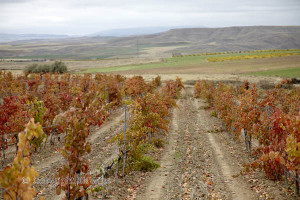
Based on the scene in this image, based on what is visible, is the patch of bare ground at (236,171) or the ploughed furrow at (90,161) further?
the ploughed furrow at (90,161)

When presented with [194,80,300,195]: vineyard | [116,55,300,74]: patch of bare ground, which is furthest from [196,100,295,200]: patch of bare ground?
[116,55,300,74]: patch of bare ground

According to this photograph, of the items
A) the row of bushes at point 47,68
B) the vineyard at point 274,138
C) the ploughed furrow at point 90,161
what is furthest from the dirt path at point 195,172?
the row of bushes at point 47,68

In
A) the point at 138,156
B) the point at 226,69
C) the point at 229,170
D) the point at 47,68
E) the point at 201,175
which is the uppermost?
the point at 47,68

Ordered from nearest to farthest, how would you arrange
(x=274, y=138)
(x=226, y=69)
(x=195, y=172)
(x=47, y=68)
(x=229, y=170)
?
(x=274, y=138)
(x=195, y=172)
(x=229, y=170)
(x=47, y=68)
(x=226, y=69)

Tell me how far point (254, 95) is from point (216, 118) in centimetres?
881

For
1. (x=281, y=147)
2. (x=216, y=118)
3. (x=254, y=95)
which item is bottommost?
(x=216, y=118)

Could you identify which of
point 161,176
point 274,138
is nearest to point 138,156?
point 161,176

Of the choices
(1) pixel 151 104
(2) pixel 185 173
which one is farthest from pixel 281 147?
(1) pixel 151 104

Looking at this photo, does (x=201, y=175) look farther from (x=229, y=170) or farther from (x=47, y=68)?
(x=47, y=68)

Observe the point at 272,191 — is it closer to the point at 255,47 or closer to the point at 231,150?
the point at 231,150

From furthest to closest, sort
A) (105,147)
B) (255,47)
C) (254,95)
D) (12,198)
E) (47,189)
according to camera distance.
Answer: (255,47) → (105,147) → (254,95) → (47,189) → (12,198)

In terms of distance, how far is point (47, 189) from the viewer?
9562 millimetres

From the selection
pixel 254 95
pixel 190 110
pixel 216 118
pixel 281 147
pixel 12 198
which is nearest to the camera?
pixel 12 198

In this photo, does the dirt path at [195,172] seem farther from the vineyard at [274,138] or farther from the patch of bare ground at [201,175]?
the vineyard at [274,138]
